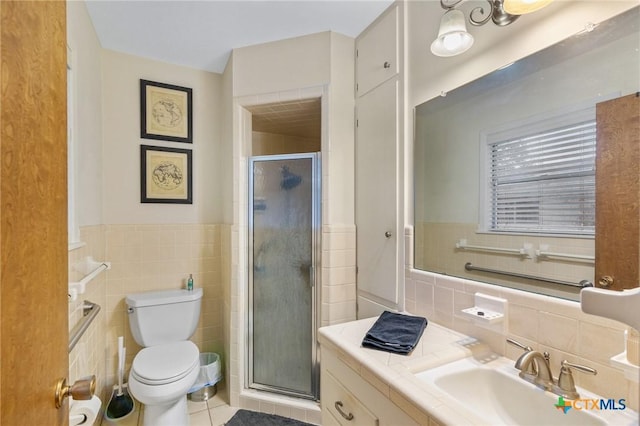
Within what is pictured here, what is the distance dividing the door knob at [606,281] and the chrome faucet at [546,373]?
0.80ft

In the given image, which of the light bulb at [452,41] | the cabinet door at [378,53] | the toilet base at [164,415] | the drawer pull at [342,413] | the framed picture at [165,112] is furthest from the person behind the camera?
the framed picture at [165,112]

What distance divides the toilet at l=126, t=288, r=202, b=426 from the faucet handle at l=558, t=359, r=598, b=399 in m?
1.77

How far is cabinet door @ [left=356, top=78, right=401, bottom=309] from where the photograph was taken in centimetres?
165

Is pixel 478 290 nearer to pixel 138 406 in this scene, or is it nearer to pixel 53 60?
pixel 53 60

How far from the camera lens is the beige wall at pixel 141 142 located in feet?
7.03

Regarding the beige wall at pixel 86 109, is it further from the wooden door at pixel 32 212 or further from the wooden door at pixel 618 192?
the wooden door at pixel 618 192

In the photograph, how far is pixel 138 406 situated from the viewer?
6.77 ft

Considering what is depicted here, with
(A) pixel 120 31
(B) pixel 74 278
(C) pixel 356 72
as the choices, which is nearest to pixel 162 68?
(A) pixel 120 31

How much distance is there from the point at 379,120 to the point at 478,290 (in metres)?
1.05

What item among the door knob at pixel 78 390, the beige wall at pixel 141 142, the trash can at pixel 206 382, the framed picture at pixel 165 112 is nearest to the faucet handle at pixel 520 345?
the door knob at pixel 78 390

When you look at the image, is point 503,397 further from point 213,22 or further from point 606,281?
point 213,22

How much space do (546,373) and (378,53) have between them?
1688 millimetres

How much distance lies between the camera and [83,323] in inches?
53.7

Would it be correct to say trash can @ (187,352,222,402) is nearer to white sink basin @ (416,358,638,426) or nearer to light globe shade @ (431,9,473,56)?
white sink basin @ (416,358,638,426)
